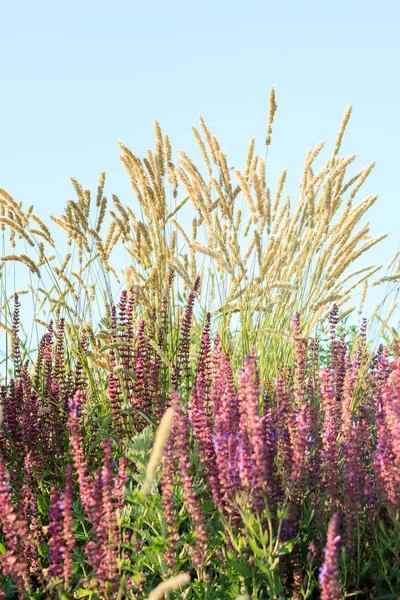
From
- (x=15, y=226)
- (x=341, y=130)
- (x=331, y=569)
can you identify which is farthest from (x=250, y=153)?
(x=331, y=569)

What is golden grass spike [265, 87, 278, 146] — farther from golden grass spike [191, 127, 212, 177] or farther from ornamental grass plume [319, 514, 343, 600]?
ornamental grass plume [319, 514, 343, 600]

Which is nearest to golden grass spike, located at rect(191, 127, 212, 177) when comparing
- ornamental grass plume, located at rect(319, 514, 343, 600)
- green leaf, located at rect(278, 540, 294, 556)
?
green leaf, located at rect(278, 540, 294, 556)

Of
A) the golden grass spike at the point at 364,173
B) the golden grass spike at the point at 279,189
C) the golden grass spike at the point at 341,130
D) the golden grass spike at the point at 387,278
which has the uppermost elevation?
the golden grass spike at the point at 341,130

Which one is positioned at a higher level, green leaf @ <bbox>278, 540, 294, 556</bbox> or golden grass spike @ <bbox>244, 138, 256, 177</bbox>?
golden grass spike @ <bbox>244, 138, 256, 177</bbox>

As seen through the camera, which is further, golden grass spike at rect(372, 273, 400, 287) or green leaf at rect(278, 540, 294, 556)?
golden grass spike at rect(372, 273, 400, 287)

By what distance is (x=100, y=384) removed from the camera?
4602 millimetres

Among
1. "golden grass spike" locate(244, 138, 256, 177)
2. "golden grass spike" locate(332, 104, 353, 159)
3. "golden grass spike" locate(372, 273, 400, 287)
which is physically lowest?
"golden grass spike" locate(372, 273, 400, 287)

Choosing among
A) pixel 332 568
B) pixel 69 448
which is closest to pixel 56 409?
pixel 69 448

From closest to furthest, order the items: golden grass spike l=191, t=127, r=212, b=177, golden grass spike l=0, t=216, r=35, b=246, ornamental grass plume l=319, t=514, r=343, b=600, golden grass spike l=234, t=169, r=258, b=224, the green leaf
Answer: ornamental grass plume l=319, t=514, r=343, b=600
the green leaf
golden grass spike l=234, t=169, r=258, b=224
golden grass spike l=0, t=216, r=35, b=246
golden grass spike l=191, t=127, r=212, b=177

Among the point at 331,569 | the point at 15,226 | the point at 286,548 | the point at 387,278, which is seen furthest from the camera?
the point at 387,278

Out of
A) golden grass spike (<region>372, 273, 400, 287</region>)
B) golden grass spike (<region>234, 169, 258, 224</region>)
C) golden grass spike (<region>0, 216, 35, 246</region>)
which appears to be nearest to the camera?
golden grass spike (<region>234, 169, 258, 224</region>)

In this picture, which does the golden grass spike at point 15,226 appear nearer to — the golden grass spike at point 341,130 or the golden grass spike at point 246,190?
the golden grass spike at point 246,190

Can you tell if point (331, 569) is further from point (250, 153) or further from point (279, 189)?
point (250, 153)

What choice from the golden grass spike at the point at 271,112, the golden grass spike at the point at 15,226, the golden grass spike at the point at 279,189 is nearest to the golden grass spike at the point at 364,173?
the golden grass spike at the point at 279,189
